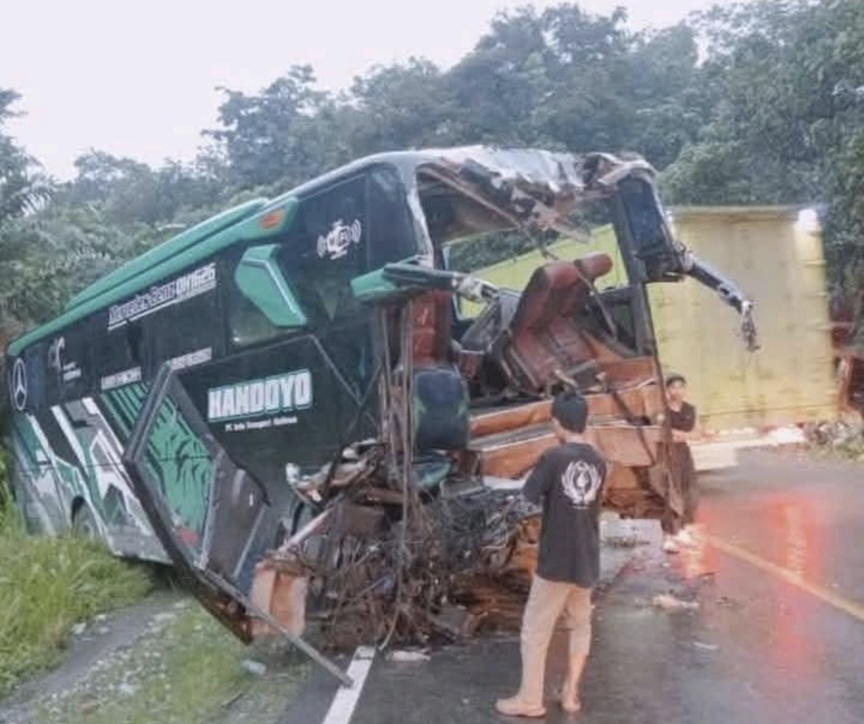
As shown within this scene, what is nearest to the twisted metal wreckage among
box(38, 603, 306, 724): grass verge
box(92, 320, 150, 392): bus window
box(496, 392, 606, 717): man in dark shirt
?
box(38, 603, 306, 724): grass verge

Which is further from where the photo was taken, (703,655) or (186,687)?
(186,687)

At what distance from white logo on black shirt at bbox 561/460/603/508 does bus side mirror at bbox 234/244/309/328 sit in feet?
8.10

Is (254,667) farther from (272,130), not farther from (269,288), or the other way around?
(272,130)

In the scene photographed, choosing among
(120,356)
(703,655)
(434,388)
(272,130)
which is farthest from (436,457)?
(272,130)

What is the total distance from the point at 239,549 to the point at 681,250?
11.6 feet

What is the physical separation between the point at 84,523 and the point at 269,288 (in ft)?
18.1

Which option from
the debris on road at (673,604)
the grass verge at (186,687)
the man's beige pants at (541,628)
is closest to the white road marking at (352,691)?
the grass verge at (186,687)

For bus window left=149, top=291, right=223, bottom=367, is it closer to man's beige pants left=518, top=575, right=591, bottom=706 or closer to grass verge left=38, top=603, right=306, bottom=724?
grass verge left=38, top=603, right=306, bottom=724

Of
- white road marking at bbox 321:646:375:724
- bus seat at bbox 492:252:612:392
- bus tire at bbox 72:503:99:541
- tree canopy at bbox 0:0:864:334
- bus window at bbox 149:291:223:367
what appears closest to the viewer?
white road marking at bbox 321:646:375:724

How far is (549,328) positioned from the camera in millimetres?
7582

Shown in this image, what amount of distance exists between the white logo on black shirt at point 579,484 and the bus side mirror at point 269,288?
2470 millimetres

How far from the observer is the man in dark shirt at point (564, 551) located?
16.1 ft

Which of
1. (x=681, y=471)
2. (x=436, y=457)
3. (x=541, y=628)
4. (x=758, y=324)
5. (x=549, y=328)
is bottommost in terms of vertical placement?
(x=541, y=628)

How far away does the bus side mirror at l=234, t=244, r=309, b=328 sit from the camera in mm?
6934
